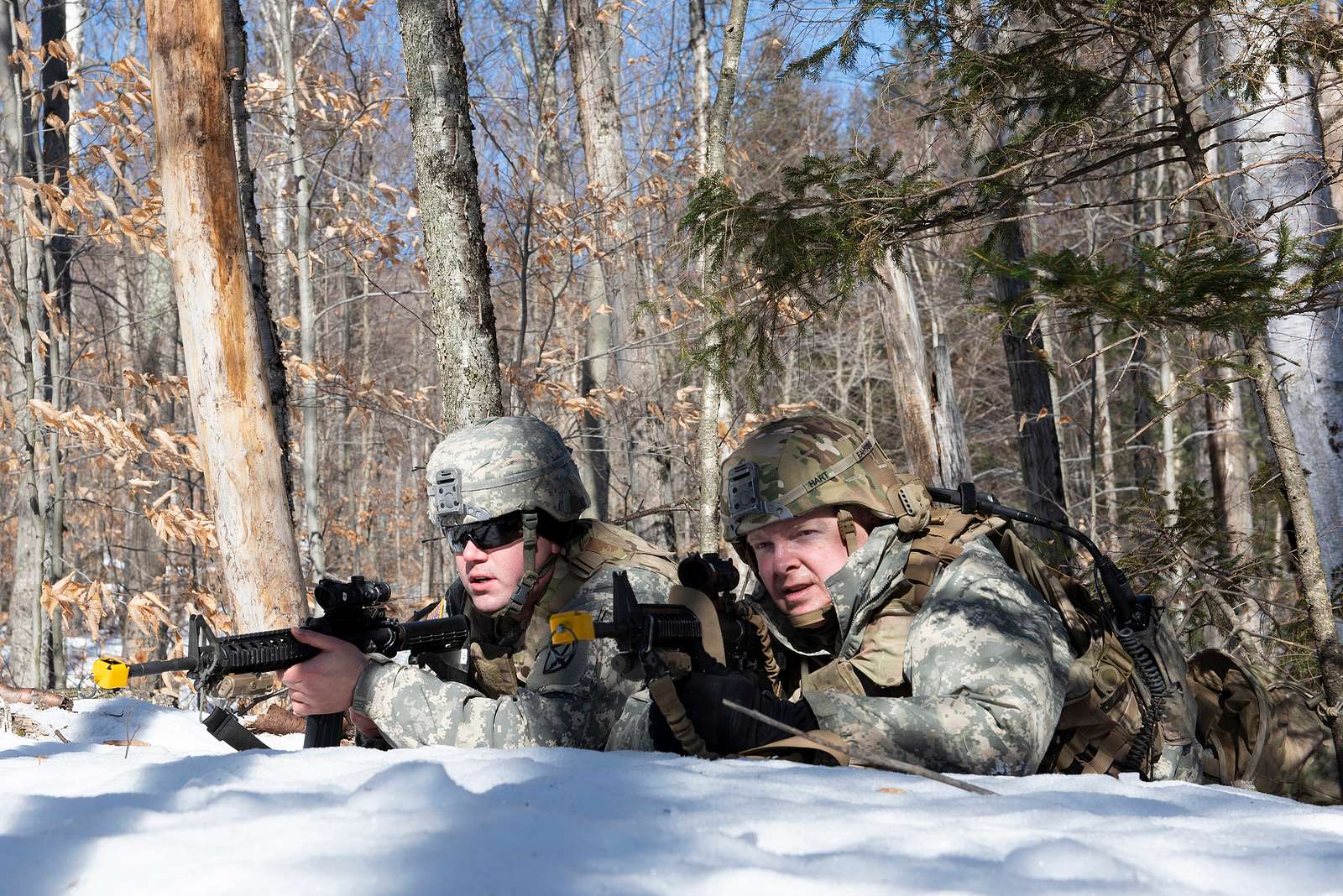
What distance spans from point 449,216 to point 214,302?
1137 millimetres

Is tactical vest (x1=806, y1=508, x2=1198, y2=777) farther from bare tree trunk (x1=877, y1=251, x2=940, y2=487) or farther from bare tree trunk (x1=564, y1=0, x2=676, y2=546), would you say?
bare tree trunk (x1=564, y1=0, x2=676, y2=546)

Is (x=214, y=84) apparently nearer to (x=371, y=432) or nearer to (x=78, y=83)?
(x=78, y=83)

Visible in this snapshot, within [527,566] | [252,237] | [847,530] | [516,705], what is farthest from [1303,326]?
[252,237]

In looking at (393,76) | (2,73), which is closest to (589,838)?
(2,73)

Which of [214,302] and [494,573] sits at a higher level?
[214,302]

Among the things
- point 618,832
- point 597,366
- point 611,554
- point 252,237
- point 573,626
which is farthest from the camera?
point 597,366

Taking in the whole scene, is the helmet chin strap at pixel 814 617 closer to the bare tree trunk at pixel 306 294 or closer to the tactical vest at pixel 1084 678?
the tactical vest at pixel 1084 678

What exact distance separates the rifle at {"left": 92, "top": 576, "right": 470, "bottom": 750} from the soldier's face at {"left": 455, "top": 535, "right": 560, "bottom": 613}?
0.42 feet

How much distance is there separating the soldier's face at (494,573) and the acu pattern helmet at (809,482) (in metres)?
0.75

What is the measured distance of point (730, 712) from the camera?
2582mm

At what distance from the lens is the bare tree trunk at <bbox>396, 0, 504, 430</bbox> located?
5203mm

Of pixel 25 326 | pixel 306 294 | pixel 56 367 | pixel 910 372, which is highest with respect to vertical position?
pixel 306 294

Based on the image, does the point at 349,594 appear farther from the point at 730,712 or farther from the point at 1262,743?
the point at 1262,743

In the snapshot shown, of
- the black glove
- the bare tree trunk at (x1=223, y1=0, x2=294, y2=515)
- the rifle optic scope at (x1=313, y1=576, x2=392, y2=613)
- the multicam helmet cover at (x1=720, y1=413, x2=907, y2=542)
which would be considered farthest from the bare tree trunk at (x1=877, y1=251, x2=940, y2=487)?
the black glove
